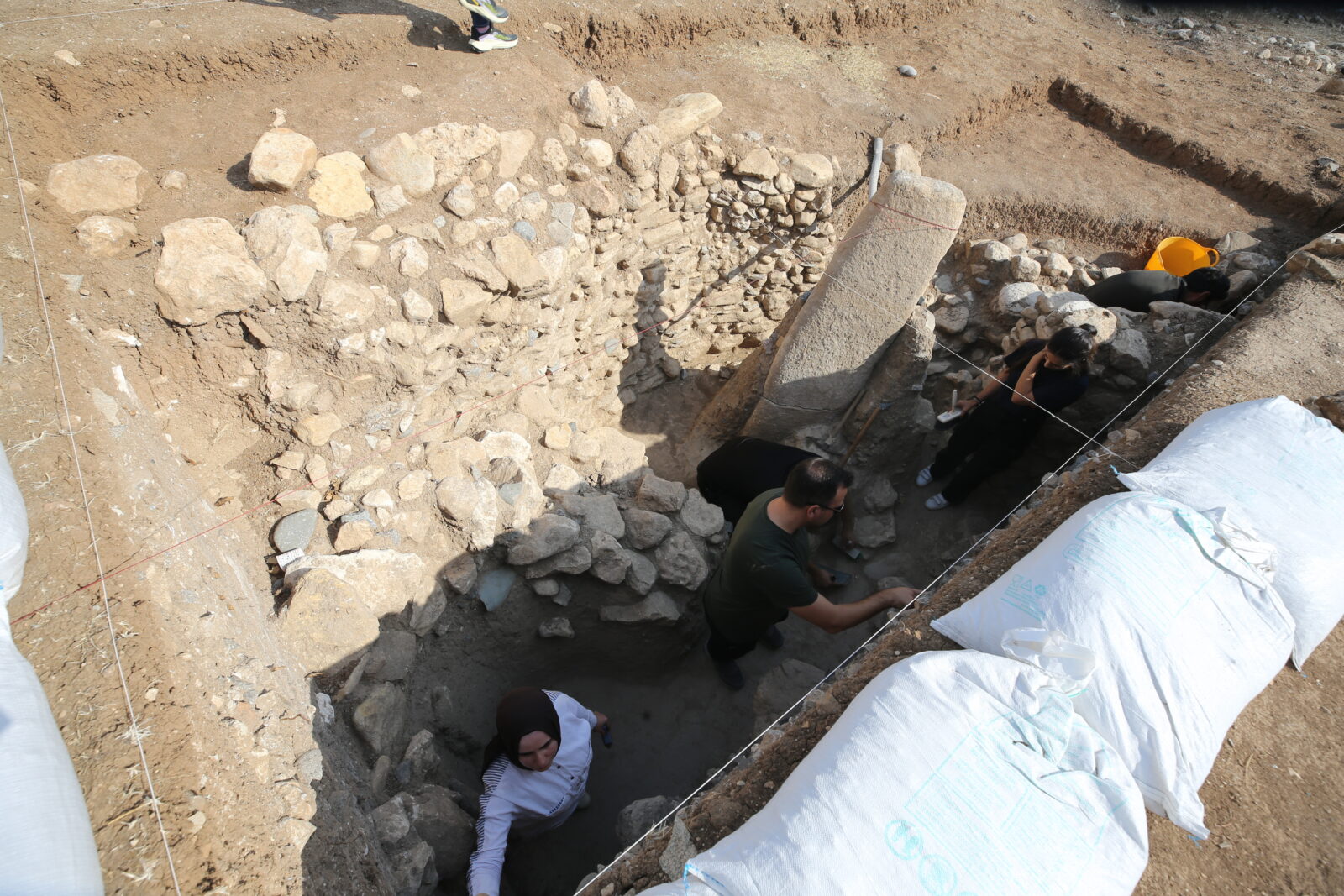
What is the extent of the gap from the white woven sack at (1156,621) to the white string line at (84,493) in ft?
8.26

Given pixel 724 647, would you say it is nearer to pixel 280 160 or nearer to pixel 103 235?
pixel 280 160

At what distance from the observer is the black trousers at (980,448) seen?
4328mm

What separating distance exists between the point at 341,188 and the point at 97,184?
42.4 inches

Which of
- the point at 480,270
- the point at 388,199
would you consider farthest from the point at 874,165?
the point at 388,199

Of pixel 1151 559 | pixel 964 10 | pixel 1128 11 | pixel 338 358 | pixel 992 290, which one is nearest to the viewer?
pixel 1151 559

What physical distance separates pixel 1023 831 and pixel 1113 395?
3.69 meters

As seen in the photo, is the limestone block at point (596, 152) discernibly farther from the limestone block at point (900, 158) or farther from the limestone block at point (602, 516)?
the limestone block at point (900, 158)

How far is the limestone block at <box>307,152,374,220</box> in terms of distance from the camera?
3.60 m

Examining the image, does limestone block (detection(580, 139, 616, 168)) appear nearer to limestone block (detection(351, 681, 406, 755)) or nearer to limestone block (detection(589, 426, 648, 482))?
limestone block (detection(589, 426, 648, 482))

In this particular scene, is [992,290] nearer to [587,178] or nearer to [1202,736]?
[587,178]

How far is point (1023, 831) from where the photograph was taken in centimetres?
183

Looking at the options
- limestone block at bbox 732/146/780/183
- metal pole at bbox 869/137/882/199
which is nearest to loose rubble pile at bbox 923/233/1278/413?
metal pole at bbox 869/137/882/199

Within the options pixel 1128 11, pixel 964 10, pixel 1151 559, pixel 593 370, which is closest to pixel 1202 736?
pixel 1151 559

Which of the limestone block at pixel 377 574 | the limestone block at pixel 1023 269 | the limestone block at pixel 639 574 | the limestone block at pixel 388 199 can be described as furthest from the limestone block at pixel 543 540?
the limestone block at pixel 1023 269
